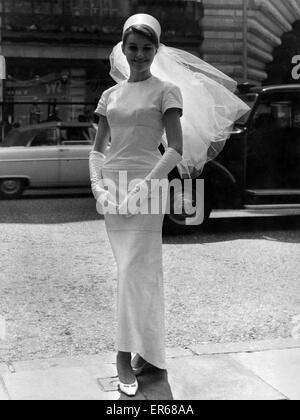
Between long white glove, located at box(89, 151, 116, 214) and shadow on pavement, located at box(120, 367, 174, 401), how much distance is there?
34.5 inches

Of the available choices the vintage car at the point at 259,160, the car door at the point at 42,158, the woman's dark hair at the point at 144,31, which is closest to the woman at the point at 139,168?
the woman's dark hair at the point at 144,31

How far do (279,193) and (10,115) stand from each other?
28.2ft

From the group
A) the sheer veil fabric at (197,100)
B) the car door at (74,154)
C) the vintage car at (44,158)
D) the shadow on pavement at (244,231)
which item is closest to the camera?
the sheer veil fabric at (197,100)

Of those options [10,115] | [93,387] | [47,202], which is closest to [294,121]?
[47,202]

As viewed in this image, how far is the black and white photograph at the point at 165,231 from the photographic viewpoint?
3496 mm

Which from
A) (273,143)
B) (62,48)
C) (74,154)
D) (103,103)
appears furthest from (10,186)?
(103,103)

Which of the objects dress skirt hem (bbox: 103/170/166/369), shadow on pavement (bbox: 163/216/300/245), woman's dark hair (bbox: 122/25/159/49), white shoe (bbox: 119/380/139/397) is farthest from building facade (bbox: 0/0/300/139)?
white shoe (bbox: 119/380/139/397)

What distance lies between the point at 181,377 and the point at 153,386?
218mm

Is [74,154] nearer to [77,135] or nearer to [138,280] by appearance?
[77,135]

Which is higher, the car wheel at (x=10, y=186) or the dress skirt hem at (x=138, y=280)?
the dress skirt hem at (x=138, y=280)

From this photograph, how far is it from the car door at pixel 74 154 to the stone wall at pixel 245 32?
8.83 ft

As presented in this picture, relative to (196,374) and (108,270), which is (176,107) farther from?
(108,270)

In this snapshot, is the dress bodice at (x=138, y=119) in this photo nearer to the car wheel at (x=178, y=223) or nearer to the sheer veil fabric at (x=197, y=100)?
the sheer veil fabric at (x=197, y=100)

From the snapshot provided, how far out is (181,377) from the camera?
3783mm
